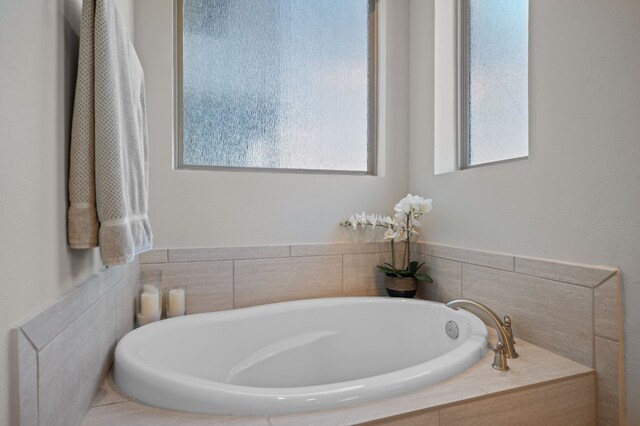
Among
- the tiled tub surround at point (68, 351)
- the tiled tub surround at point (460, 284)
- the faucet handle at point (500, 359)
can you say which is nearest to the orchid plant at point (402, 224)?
the tiled tub surround at point (460, 284)

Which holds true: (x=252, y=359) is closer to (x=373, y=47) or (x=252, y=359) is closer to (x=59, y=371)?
(x=59, y=371)

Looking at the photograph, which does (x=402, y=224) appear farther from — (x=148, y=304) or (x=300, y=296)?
(x=148, y=304)

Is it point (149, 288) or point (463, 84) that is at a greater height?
point (463, 84)

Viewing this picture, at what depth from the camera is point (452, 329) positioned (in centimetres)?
155

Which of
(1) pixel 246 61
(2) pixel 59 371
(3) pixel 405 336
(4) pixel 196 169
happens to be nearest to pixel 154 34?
(1) pixel 246 61

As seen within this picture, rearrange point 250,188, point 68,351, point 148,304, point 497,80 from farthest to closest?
1. point 250,188
2. point 497,80
3. point 148,304
4. point 68,351

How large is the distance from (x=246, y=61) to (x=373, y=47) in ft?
2.75

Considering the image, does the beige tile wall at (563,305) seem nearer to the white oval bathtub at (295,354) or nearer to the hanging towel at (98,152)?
the white oval bathtub at (295,354)

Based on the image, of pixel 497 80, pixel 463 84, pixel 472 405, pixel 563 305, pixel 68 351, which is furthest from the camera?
pixel 463 84

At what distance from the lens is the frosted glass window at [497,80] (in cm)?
157

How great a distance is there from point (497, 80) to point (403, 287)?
46.3 inches

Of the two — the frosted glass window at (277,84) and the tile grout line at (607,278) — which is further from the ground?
the frosted glass window at (277,84)

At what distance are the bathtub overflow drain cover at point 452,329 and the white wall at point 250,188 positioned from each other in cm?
75

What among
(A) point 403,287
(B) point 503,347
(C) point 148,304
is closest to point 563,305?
(B) point 503,347
